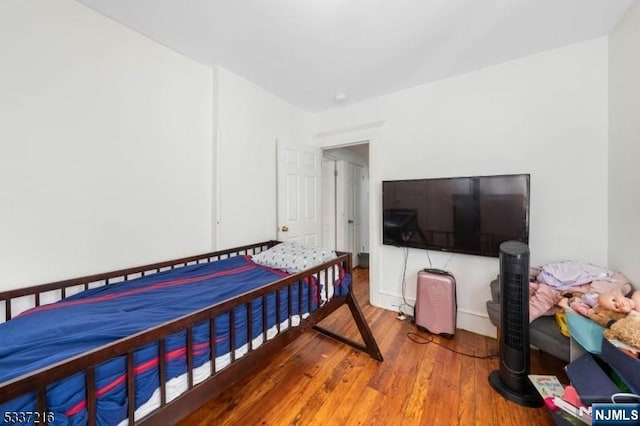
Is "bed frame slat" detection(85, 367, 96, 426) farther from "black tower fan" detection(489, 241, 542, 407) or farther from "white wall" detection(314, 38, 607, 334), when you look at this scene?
"white wall" detection(314, 38, 607, 334)

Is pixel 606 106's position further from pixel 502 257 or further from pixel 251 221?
pixel 251 221

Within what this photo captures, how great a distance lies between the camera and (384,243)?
2707 mm

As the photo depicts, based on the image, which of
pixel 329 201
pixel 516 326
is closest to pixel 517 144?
pixel 516 326

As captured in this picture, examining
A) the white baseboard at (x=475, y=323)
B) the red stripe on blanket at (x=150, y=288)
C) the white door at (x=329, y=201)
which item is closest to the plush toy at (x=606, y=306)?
the white baseboard at (x=475, y=323)

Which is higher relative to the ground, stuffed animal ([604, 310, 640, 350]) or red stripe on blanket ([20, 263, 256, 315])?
red stripe on blanket ([20, 263, 256, 315])

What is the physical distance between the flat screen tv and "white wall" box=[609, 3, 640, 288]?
1.63 feet

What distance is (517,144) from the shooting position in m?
2.13

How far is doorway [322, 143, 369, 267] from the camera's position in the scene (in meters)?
4.25

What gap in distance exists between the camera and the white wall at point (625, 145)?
1.51 meters

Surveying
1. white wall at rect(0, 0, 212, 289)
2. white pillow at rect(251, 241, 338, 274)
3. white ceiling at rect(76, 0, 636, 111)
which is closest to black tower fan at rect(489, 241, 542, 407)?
white pillow at rect(251, 241, 338, 274)

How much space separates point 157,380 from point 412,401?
1.46m

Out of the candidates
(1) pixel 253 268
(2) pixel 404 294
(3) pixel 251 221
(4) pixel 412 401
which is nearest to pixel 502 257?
(4) pixel 412 401

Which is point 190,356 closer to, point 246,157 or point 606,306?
point 246,157

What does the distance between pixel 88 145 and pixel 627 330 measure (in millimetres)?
3177
